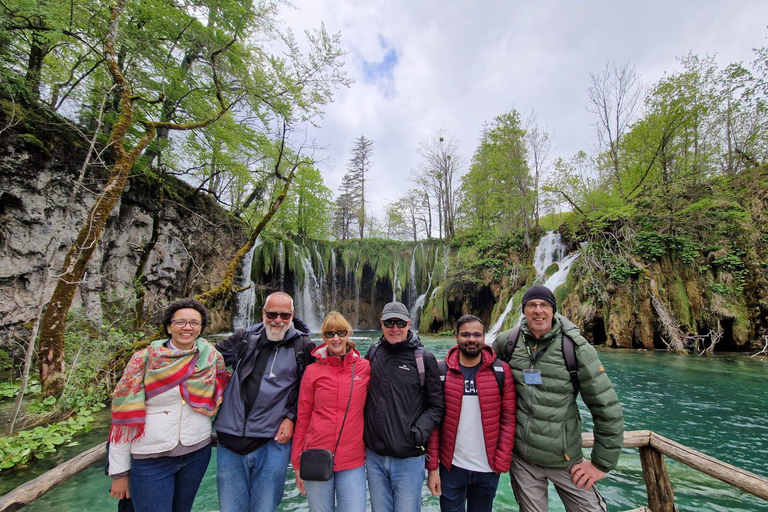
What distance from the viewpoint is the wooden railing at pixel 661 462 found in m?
2.20

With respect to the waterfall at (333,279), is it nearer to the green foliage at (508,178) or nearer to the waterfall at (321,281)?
the waterfall at (321,281)

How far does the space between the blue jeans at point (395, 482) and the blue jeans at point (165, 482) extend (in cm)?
114

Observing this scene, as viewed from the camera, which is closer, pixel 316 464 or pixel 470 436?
pixel 316 464

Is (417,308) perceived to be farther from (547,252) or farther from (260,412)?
(260,412)

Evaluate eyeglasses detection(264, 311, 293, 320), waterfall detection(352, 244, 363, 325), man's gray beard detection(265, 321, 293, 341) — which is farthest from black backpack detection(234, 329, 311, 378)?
waterfall detection(352, 244, 363, 325)

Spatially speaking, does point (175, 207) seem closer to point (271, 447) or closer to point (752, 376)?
point (271, 447)

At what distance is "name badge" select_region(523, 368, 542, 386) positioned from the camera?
2145mm

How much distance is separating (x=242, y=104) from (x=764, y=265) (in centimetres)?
1831

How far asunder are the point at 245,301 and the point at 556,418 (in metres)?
18.8

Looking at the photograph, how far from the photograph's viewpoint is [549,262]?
1577 centimetres

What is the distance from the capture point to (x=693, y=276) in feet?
36.3

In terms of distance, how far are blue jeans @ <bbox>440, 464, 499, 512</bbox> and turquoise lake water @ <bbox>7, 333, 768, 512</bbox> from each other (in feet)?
4.88

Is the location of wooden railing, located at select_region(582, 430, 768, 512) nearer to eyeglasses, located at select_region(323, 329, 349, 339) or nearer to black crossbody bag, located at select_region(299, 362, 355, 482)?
black crossbody bag, located at select_region(299, 362, 355, 482)

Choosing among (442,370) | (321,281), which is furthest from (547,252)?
(442,370)
